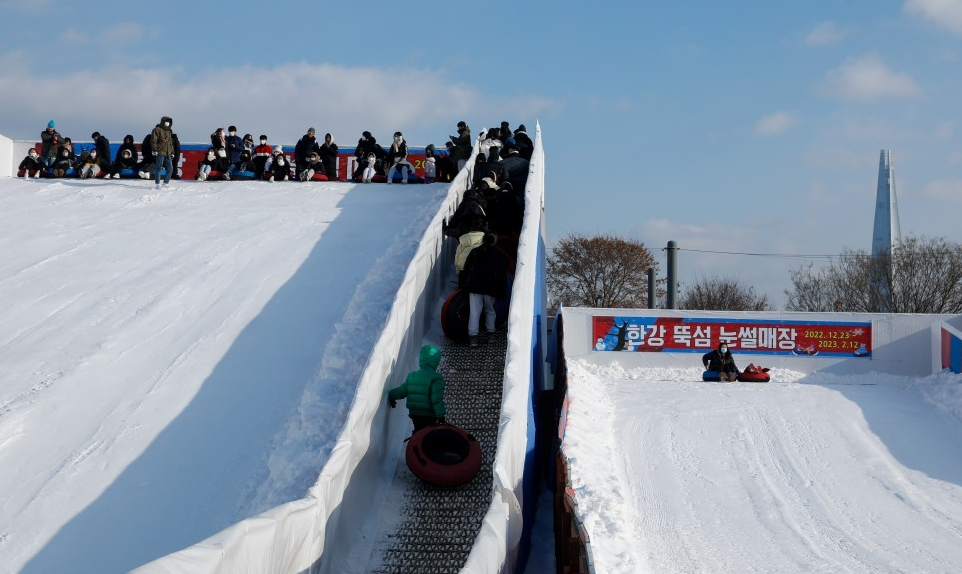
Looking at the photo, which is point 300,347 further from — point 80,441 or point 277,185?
point 277,185

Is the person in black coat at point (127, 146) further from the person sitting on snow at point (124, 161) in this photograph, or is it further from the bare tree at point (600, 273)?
A: the bare tree at point (600, 273)

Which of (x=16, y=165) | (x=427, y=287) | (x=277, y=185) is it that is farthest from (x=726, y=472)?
(x=16, y=165)

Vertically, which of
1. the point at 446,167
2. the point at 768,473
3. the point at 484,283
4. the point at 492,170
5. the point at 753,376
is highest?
the point at 446,167

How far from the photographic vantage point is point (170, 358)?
9.01 m

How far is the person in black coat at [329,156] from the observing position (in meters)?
17.4

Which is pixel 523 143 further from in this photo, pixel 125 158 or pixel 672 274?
pixel 672 274

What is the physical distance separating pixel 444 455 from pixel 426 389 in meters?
0.54

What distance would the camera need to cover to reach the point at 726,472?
10.3 m

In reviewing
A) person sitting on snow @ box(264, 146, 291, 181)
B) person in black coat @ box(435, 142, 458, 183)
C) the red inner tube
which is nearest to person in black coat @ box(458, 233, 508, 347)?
the red inner tube

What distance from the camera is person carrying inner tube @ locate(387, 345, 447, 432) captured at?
7.18 m

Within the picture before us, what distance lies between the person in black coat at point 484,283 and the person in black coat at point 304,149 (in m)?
9.06

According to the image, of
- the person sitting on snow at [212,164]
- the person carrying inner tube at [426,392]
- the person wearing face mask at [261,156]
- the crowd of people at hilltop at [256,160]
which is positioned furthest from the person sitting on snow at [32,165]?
the person carrying inner tube at [426,392]

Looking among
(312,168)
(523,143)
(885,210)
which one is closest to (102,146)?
(312,168)

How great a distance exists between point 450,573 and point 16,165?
16.4 metres
